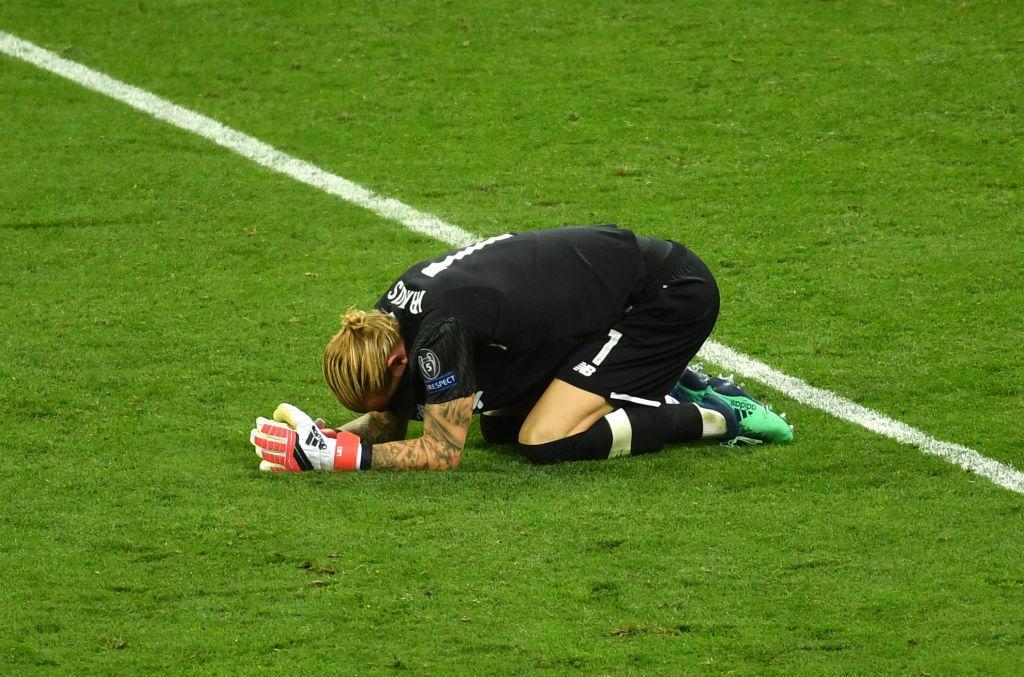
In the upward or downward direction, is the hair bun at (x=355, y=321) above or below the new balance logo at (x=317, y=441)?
above

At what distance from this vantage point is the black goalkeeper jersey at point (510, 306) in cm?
500

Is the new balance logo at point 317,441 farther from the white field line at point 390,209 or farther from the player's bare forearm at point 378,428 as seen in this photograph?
the white field line at point 390,209

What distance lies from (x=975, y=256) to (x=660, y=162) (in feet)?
5.84

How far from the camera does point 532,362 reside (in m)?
5.32

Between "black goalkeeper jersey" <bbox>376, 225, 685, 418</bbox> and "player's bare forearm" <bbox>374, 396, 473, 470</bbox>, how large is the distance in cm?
5

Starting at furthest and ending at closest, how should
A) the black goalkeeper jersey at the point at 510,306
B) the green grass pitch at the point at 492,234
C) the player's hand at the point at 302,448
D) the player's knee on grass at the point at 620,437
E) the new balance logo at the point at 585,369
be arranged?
the new balance logo at the point at 585,369 < the player's knee on grass at the point at 620,437 < the player's hand at the point at 302,448 < the black goalkeeper jersey at the point at 510,306 < the green grass pitch at the point at 492,234

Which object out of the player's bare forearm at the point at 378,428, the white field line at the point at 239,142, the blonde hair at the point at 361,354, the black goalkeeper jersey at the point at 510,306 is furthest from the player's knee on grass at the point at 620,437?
the white field line at the point at 239,142

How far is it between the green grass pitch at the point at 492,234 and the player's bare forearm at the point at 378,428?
272mm

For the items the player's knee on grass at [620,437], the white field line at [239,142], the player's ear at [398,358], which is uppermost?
the white field line at [239,142]

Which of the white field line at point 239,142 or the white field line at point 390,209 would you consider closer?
the white field line at point 390,209

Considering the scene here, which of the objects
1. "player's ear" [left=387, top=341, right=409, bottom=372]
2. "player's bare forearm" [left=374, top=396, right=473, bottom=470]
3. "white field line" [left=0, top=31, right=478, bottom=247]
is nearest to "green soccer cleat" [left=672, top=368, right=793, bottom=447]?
"player's bare forearm" [left=374, top=396, right=473, bottom=470]

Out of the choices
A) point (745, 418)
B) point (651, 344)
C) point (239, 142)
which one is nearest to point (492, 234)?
point (239, 142)

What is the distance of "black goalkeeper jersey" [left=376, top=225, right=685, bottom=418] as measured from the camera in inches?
197

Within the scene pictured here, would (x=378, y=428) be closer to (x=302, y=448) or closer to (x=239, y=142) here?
(x=302, y=448)
